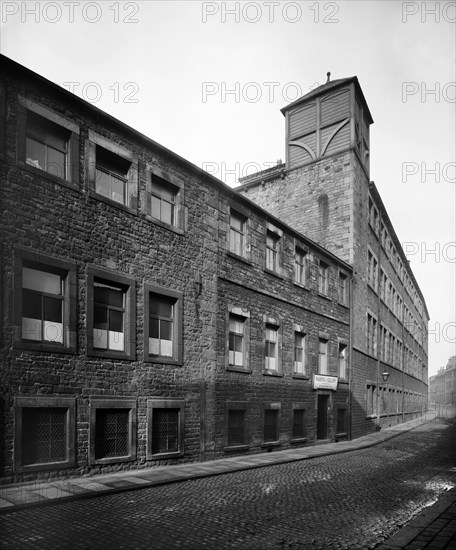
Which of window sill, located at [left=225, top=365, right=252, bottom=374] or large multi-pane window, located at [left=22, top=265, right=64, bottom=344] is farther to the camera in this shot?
window sill, located at [left=225, top=365, right=252, bottom=374]

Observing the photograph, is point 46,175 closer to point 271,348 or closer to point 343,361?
point 271,348

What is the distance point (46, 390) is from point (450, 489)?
8995 millimetres

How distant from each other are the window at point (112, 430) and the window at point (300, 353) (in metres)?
9.47

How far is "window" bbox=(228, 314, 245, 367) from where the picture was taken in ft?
55.5

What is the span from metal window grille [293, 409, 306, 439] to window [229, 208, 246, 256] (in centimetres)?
731

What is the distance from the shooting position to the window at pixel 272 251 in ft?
63.7

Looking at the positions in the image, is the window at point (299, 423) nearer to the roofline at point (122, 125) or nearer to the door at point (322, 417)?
the door at point (322, 417)

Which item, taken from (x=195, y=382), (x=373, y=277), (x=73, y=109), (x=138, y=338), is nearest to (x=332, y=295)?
(x=373, y=277)

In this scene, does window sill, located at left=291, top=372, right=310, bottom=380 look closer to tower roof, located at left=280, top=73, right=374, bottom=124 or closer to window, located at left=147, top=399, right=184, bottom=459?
window, located at left=147, top=399, right=184, bottom=459

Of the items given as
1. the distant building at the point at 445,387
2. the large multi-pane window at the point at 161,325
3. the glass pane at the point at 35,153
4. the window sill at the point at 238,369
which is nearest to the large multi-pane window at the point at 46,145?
the glass pane at the point at 35,153

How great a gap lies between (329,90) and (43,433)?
24756mm

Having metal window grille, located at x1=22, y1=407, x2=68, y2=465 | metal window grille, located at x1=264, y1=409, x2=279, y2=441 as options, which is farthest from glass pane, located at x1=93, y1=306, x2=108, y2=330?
metal window grille, located at x1=264, y1=409, x2=279, y2=441

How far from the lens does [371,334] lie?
99.0ft

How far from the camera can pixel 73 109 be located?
11.9 m
